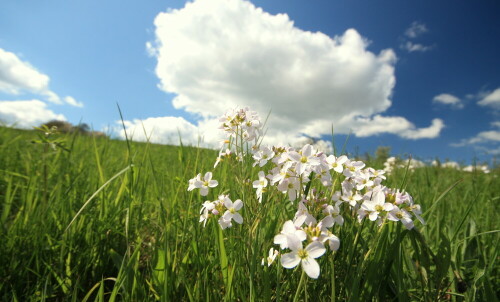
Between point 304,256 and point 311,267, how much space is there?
0.05 metres

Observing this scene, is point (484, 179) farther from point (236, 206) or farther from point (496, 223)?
point (236, 206)

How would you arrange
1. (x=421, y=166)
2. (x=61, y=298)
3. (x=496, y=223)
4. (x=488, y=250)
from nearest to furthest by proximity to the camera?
1. (x=61, y=298)
2. (x=488, y=250)
3. (x=496, y=223)
4. (x=421, y=166)

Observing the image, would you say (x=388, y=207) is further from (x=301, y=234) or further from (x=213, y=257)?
(x=213, y=257)

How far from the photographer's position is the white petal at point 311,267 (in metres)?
0.93

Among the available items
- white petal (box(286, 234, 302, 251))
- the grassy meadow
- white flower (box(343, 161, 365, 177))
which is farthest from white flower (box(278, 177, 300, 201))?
white petal (box(286, 234, 302, 251))

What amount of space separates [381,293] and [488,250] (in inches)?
58.7

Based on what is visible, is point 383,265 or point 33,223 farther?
point 33,223

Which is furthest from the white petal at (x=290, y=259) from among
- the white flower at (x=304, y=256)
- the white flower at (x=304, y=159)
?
the white flower at (x=304, y=159)

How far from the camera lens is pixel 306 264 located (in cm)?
97

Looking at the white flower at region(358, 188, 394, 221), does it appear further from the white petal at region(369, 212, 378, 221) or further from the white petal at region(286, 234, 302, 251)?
the white petal at region(286, 234, 302, 251)

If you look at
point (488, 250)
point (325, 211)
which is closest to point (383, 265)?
point (325, 211)

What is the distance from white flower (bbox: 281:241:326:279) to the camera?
0.96 m

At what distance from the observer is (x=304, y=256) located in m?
1.00

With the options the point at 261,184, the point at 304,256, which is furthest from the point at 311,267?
the point at 261,184
